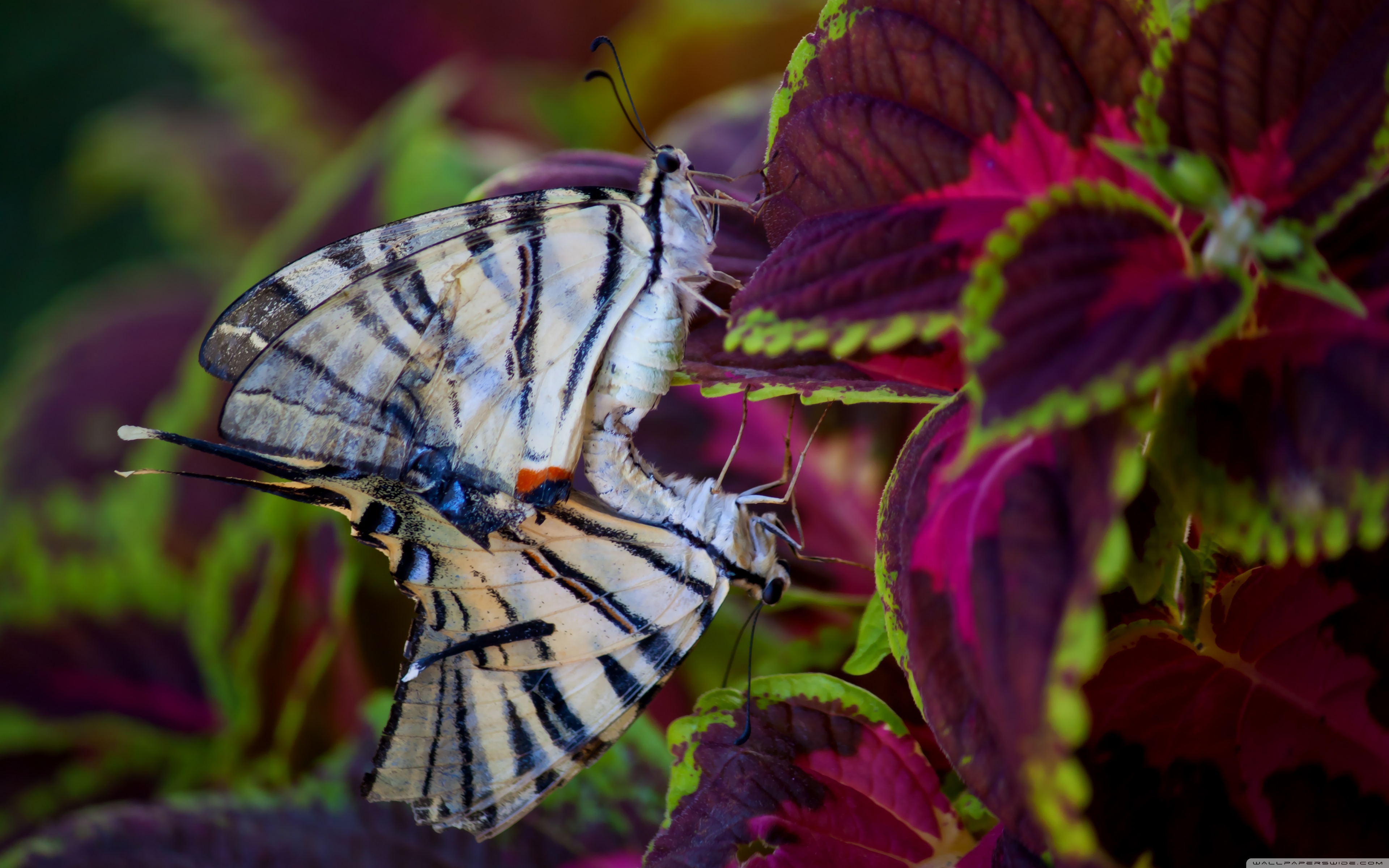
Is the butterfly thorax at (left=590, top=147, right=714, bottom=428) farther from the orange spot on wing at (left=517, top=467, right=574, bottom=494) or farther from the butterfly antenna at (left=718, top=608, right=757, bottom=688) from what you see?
the butterfly antenna at (left=718, top=608, right=757, bottom=688)

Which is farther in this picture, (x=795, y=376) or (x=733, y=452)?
(x=733, y=452)

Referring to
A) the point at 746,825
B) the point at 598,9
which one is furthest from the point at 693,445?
the point at 598,9

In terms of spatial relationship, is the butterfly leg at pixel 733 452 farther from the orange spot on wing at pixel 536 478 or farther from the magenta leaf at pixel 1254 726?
the magenta leaf at pixel 1254 726

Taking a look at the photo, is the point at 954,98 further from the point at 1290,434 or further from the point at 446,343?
the point at 446,343

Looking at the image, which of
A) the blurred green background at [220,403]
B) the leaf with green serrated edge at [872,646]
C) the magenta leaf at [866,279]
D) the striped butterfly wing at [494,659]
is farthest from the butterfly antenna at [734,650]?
the magenta leaf at [866,279]

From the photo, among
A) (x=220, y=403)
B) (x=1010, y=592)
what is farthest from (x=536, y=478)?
(x=220, y=403)
